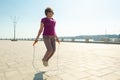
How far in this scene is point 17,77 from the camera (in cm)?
364

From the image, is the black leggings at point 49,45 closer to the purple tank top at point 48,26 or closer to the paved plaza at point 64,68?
the purple tank top at point 48,26

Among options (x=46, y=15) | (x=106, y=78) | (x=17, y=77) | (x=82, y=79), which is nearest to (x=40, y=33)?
(x=46, y=15)

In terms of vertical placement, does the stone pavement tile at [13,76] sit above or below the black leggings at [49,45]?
below

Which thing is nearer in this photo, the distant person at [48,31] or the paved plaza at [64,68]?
the paved plaza at [64,68]

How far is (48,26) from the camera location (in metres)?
4.36

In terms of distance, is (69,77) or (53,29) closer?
(69,77)

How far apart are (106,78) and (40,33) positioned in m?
2.21

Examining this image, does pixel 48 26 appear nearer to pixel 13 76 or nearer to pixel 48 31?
pixel 48 31

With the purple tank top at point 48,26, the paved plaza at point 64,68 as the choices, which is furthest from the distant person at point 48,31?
the paved plaza at point 64,68

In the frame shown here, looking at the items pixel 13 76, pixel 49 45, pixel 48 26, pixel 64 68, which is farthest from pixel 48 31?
pixel 13 76

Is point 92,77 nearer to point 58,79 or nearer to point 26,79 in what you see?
point 58,79

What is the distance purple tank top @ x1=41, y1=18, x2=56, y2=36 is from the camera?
4.32 metres

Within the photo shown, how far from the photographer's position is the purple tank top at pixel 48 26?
4.32 m

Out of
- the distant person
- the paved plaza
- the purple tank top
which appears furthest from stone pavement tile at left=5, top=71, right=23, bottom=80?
the purple tank top
